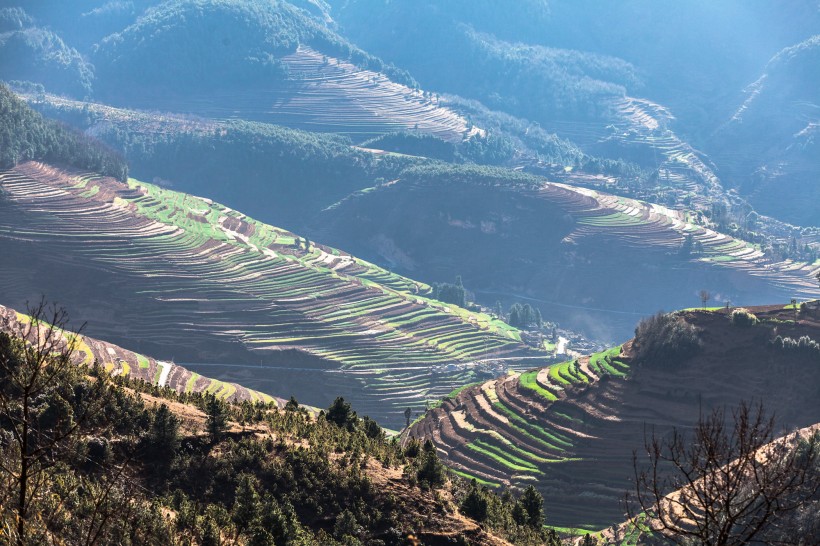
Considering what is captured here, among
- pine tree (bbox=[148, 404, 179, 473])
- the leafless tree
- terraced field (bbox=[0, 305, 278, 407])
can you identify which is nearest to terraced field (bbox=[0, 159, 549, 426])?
terraced field (bbox=[0, 305, 278, 407])

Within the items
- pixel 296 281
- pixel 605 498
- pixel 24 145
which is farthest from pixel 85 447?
pixel 24 145

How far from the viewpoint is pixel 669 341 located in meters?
90.8

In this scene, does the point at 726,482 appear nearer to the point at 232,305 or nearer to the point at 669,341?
the point at 669,341

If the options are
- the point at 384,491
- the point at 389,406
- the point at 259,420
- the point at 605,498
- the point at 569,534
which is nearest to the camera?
the point at 384,491

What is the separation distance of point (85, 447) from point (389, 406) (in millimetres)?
94267

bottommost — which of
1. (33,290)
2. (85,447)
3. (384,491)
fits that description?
(33,290)

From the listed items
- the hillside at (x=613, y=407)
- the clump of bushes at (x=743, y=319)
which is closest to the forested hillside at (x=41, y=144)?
the hillside at (x=613, y=407)

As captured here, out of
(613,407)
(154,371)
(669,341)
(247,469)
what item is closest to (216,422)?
(247,469)

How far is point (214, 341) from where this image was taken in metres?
138

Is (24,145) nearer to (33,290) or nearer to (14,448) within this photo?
(33,290)

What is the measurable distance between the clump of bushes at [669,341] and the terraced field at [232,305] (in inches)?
1763

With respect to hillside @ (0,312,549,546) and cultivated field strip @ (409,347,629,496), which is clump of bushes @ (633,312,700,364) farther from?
hillside @ (0,312,549,546)

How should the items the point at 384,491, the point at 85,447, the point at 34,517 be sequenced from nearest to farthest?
the point at 34,517 < the point at 85,447 < the point at 384,491

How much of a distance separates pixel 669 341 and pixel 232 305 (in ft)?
234
